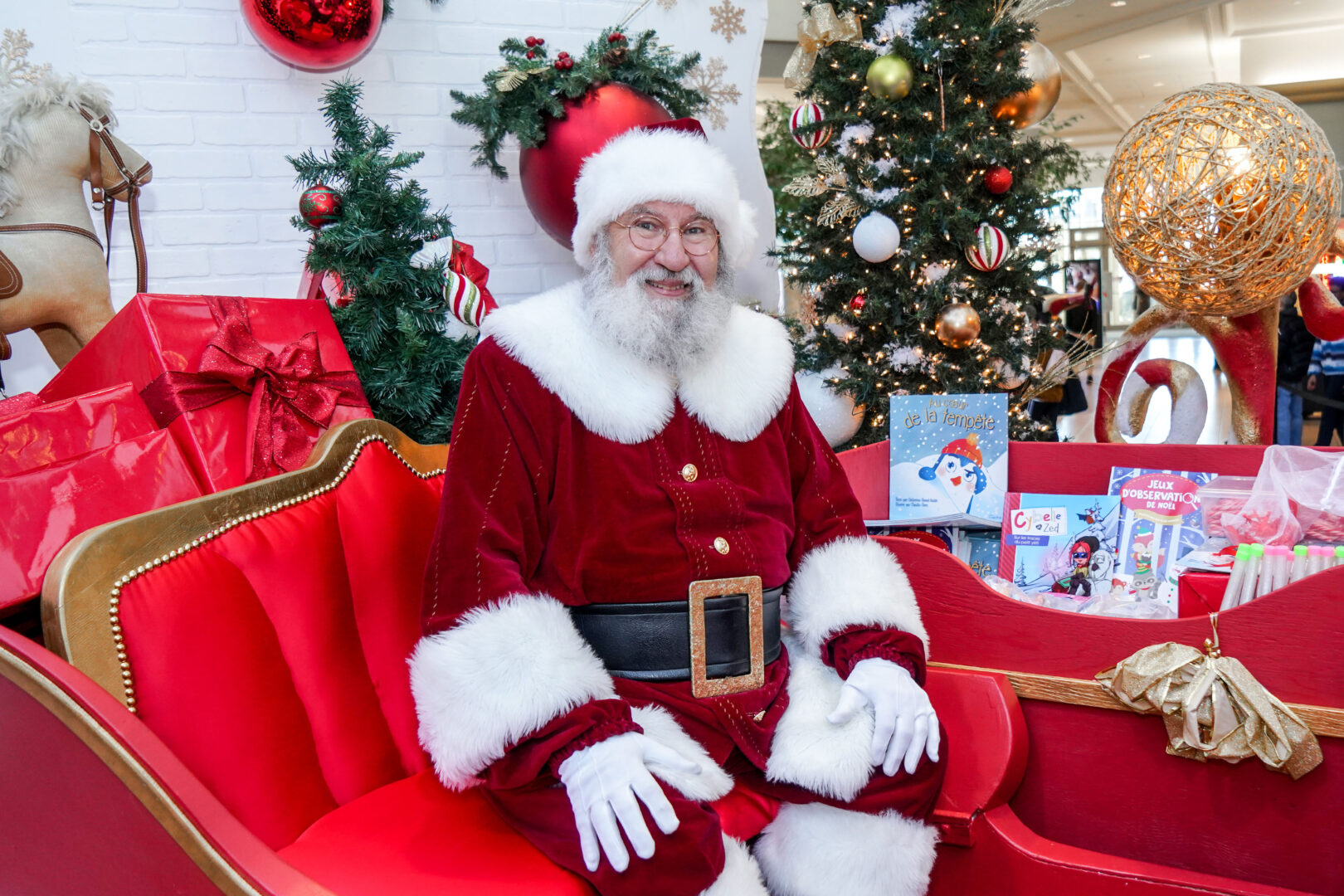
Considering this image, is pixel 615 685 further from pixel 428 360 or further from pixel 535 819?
pixel 428 360

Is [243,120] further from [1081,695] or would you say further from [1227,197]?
[1081,695]

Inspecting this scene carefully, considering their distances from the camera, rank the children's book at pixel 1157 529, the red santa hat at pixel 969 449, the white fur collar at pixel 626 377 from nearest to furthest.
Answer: the white fur collar at pixel 626 377, the children's book at pixel 1157 529, the red santa hat at pixel 969 449

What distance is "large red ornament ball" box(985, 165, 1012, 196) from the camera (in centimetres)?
293

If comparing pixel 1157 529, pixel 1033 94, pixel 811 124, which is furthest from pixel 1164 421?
pixel 1157 529

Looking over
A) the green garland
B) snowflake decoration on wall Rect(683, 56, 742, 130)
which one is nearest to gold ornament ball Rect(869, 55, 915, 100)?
the green garland

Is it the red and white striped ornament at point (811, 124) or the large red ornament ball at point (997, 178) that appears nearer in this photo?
the large red ornament ball at point (997, 178)

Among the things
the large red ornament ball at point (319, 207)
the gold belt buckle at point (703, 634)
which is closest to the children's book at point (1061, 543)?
the gold belt buckle at point (703, 634)

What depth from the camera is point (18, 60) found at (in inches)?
96.3

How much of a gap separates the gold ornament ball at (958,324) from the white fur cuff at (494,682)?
6.49 feet

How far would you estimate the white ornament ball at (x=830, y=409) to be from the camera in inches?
121

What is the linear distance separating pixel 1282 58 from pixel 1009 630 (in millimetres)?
11357

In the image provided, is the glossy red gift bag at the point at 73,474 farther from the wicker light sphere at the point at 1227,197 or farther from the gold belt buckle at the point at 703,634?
the wicker light sphere at the point at 1227,197

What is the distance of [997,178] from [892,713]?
2116 millimetres

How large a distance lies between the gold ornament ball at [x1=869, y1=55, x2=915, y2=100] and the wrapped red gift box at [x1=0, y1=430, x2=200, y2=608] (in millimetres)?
2374
